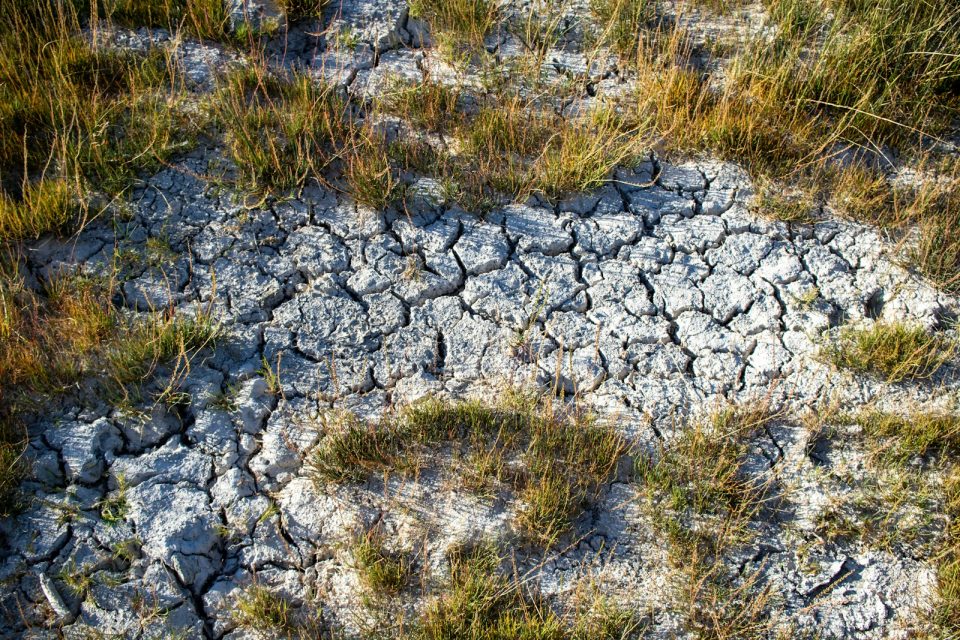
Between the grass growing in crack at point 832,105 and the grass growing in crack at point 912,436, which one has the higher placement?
the grass growing in crack at point 832,105

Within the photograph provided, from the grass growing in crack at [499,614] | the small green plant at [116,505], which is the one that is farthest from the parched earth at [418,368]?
the grass growing in crack at [499,614]

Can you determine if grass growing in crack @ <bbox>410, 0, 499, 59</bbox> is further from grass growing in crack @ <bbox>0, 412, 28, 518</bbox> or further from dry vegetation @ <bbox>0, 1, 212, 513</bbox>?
grass growing in crack @ <bbox>0, 412, 28, 518</bbox>

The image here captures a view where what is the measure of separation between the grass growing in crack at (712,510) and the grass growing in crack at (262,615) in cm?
167

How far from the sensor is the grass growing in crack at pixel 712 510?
310cm

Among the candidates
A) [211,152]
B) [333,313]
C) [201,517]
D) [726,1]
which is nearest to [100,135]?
[211,152]

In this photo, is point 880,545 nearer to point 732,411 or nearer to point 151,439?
point 732,411

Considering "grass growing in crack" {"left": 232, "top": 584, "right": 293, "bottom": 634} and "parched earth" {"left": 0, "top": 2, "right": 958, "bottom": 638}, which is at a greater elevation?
"parched earth" {"left": 0, "top": 2, "right": 958, "bottom": 638}

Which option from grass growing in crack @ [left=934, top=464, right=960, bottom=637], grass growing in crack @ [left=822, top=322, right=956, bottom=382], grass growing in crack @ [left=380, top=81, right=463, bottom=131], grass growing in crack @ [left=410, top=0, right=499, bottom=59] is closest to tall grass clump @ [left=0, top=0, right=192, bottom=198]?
grass growing in crack @ [left=380, top=81, right=463, bottom=131]

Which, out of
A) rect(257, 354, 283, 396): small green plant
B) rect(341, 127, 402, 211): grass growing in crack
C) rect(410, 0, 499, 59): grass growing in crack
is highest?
rect(410, 0, 499, 59): grass growing in crack

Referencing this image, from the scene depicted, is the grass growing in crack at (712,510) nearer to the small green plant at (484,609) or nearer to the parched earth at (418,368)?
the parched earth at (418,368)

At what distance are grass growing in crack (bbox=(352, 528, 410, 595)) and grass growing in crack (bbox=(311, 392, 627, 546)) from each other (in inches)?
13.8

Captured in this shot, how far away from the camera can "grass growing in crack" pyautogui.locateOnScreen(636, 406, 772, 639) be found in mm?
3104

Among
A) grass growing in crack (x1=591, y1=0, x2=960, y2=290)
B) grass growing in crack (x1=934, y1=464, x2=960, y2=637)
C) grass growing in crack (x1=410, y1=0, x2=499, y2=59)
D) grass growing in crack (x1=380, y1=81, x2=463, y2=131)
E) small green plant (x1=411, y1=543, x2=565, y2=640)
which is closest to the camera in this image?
small green plant (x1=411, y1=543, x2=565, y2=640)

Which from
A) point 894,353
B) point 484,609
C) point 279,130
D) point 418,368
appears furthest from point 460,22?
point 484,609
